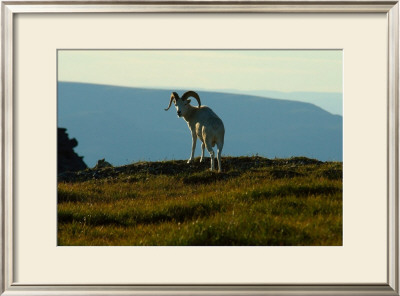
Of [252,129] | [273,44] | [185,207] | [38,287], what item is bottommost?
[38,287]

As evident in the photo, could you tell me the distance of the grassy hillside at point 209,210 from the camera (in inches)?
430

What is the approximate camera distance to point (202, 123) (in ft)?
63.1

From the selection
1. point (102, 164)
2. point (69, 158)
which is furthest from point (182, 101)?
point (69, 158)

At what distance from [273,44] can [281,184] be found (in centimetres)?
472

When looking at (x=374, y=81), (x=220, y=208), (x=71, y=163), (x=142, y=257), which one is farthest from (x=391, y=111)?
(x=71, y=163)

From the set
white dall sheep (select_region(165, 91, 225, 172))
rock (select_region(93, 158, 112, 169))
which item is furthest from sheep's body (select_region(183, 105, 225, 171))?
rock (select_region(93, 158, 112, 169))

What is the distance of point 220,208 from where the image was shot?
12.7 m

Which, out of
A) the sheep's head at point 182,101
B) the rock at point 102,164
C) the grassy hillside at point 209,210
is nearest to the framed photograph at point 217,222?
the grassy hillside at point 209,210

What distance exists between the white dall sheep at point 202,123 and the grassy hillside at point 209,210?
1203mm

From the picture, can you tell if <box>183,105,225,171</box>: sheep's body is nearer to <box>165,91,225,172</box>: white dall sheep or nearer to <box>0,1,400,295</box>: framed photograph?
<box>165,91,225,172</box>: white dall sheep

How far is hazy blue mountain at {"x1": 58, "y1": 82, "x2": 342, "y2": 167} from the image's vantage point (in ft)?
50.0

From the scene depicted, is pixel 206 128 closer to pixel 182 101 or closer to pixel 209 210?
pixel 182 101

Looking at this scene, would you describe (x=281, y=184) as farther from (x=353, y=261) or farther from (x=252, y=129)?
(x=353, y=261)

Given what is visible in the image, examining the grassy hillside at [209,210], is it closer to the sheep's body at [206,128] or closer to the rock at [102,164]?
the sheep's body at [206,128]
